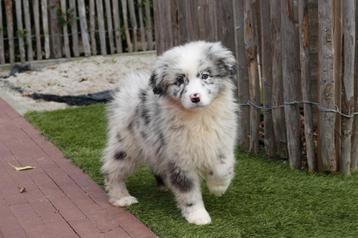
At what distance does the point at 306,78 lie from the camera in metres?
5.79

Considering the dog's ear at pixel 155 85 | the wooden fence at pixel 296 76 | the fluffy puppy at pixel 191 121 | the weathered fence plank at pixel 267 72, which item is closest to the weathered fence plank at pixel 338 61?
the wooden fence at pixel 296 76

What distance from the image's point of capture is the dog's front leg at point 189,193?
4930 millimetres

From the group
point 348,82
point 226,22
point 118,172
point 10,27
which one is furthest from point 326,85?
point 10,27

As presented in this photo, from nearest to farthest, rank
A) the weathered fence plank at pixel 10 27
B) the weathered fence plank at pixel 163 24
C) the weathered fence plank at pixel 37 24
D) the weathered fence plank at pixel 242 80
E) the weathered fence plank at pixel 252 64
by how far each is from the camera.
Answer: the weathered fence plank at pixel 252 64, the weathered fence plank at pixel 242 80, the weathered fence plank at pixel 163 24, the weathered fence plank at pixel 10 27, the weathered fence plank at pixel 37 24

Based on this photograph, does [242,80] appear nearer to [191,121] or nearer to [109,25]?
[191,121]

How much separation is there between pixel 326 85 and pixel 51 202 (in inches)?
102

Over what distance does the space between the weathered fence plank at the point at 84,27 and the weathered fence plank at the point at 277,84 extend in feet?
25.5

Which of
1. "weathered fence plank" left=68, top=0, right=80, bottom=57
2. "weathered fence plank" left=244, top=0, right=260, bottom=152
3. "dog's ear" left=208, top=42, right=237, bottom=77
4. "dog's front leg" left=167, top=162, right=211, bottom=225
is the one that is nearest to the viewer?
"dog's ear" left=208, top=42, right=237, bottom=77

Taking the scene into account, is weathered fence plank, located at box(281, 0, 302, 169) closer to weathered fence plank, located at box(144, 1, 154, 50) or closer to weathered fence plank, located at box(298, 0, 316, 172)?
weathered fence plank, located at box(298, 0, 316, 172)

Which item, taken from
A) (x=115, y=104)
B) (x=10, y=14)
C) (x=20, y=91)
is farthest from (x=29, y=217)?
(x=10, y=14)

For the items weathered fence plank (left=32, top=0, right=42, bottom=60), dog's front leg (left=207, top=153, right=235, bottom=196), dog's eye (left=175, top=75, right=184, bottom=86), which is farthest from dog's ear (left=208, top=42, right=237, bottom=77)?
weathered fence plank (left=32, top=0, right=42, bottom=60)

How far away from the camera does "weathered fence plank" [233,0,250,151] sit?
21.3ft

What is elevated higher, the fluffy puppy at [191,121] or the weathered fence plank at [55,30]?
the weathered fence plank at [55,30]

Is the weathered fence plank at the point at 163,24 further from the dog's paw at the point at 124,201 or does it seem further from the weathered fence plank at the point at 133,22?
the weathered fence plank at the point at 133,22
